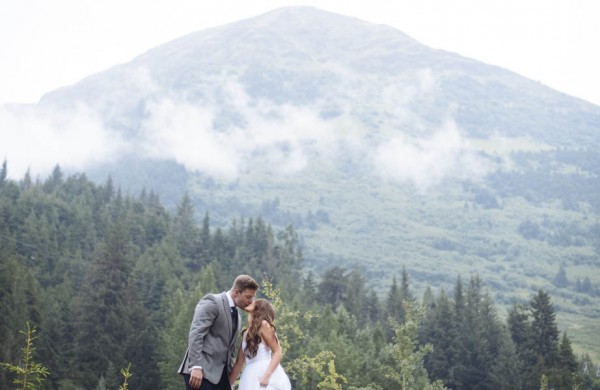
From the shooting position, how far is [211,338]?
10656 mm

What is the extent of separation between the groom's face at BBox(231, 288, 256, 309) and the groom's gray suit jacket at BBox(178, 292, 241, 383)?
17 centimetres

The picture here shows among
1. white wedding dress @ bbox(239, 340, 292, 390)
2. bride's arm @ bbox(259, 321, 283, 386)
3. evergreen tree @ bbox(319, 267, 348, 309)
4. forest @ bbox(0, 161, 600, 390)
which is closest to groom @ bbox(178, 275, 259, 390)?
white wedding dress @ bbox(239, 340, 292, 390)

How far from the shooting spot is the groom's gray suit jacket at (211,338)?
10.4 m

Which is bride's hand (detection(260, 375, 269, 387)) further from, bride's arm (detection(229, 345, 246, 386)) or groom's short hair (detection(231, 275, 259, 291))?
groom's short hair (detection(231, 275, 259, 291))

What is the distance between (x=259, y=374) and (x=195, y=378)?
1.26m

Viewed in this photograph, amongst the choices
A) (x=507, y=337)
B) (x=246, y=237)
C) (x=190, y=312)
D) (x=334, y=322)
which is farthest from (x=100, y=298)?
(x=246, y=237)

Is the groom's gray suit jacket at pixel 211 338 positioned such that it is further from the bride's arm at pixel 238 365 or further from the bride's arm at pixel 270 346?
the bride's arm at pixel 270 346

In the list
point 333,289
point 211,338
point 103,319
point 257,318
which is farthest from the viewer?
point 333,289

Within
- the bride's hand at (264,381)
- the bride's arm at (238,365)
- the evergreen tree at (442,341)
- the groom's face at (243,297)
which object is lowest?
the evergreen tree at (442,341)

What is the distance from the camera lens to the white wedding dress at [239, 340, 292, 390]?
36.2ft

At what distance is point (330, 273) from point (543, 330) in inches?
1811

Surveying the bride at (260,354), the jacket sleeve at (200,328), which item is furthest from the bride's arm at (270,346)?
the jacket sleeve at (200,328)

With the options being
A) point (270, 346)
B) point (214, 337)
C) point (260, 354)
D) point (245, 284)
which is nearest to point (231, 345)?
point (214, 337)

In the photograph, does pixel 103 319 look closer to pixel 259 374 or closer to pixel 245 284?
pixel 259 374
